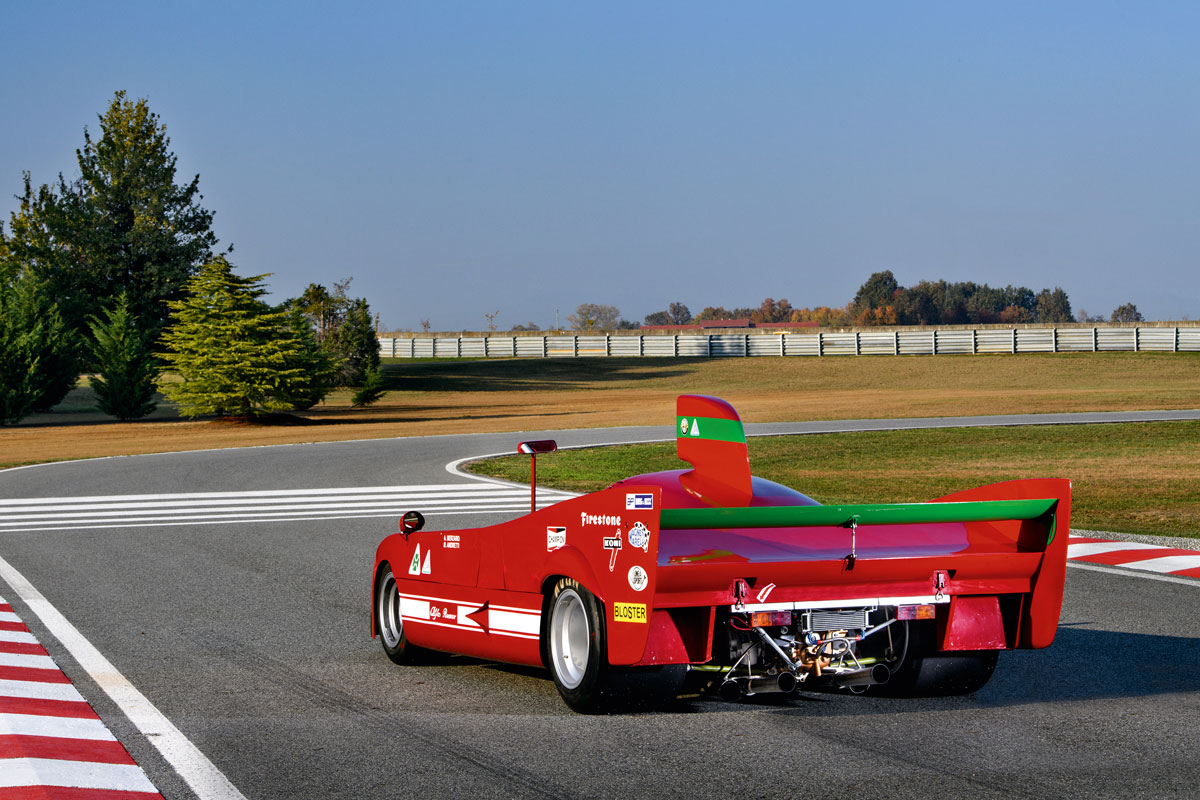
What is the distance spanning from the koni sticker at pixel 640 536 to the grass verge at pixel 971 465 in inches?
417

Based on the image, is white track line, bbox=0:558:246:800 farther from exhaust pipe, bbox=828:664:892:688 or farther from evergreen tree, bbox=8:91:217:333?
evergreen tree, bbox=8:91:217:333

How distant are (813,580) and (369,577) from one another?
20.6ft

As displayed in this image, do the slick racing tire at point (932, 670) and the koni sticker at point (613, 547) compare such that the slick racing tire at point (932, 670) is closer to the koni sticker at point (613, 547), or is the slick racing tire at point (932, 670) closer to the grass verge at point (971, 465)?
the koni sticker at point (613, 547)

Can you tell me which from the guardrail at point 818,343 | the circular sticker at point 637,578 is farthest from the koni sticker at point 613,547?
the guardrail at point 818,343

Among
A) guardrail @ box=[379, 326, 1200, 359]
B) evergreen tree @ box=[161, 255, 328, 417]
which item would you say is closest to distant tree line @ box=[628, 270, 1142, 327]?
guardrail @ box=[379, 326, 1200, 359]

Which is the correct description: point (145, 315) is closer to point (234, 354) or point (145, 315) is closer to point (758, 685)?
point (234, 354)

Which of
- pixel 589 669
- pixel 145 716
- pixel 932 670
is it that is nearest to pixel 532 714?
pixel 589 669

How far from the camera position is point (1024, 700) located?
6777 mm

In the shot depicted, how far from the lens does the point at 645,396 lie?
61250 millimetres

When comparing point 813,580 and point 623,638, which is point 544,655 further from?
point 813,580

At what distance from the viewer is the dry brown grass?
131 feet

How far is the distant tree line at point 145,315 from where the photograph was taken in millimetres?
43969

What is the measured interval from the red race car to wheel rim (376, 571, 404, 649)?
0.96 metres

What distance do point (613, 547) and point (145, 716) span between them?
2.65m
